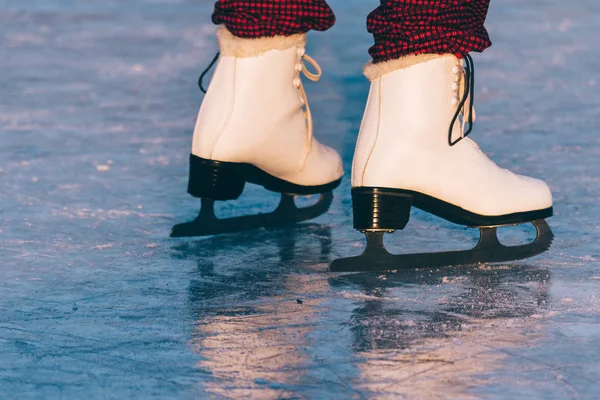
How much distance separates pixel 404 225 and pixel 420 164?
12 centimetres

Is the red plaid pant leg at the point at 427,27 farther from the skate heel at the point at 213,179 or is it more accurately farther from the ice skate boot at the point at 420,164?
the skate heel at the point at 213,179

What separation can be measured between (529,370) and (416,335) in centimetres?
23

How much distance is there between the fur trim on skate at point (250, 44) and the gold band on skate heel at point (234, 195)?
231mm

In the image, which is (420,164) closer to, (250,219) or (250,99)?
(250,99)

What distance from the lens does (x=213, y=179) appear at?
97.0 inches

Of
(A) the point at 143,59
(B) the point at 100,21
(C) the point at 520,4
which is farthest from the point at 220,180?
(C) the point at 520,4

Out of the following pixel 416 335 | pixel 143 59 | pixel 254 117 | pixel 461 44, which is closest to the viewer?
pixel 416 335

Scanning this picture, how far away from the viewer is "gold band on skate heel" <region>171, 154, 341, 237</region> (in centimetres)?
247

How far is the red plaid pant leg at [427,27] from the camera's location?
2.17 m

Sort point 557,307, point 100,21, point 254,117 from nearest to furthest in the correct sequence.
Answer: point 557,307 < point 254,117 < point 100,21

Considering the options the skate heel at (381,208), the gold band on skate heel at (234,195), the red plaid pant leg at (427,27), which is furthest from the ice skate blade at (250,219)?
the red plaid pant leg at (427,27)

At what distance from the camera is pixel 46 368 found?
1.75 m

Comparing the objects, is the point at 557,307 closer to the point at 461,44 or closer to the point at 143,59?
the point at 461,44

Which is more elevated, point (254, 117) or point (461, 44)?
point (461, 44)
